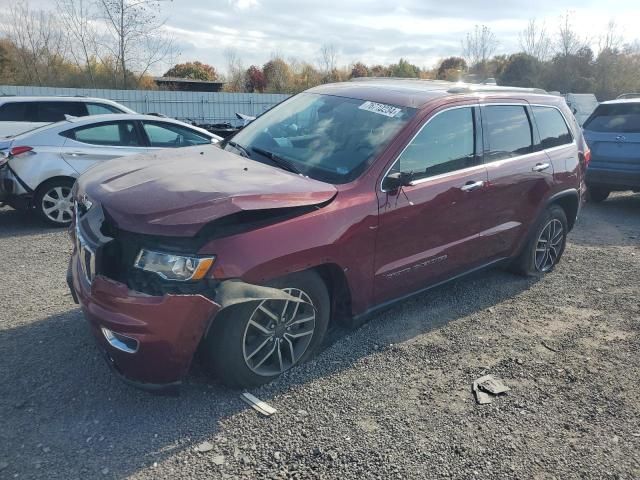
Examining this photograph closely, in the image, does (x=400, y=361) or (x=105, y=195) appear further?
(x=400, y=361)

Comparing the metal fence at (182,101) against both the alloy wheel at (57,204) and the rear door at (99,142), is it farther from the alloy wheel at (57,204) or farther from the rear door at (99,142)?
the alloy wheel at (57,204)

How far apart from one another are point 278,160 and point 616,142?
7166 mm

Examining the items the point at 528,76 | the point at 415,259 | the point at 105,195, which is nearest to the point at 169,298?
the point at 105,195

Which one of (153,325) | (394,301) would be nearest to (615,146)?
(394,301)

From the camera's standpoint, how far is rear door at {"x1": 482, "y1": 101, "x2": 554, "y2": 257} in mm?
4418

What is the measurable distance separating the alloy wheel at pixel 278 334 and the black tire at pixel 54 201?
4701 millimetres

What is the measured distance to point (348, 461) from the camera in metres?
2.69

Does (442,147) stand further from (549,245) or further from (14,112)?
(14,112)

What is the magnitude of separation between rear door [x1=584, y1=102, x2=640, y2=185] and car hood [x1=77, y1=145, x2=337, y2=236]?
278 inches

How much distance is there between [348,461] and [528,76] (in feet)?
111

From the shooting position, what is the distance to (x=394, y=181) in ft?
11.7

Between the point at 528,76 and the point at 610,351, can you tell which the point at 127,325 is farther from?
the point at 528,76

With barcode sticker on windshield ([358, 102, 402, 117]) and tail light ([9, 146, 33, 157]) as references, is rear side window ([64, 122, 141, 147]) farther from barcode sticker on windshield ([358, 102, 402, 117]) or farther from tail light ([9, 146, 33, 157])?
barcode sticker on windshield ([358, 102, 402, 117])

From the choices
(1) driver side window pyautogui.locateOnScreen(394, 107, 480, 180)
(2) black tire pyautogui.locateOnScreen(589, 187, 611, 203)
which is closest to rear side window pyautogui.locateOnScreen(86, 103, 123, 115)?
(1) driver side window pyautogui.locateOnScreen(394, 107, 480, 180)
